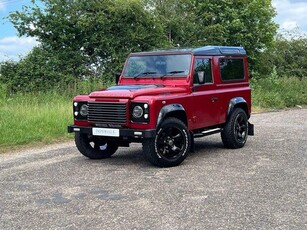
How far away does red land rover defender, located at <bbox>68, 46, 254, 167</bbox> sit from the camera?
7164 millimetres

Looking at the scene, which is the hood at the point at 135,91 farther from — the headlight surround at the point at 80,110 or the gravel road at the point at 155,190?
the gravel road at the point at 155,190

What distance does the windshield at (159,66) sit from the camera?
815cm

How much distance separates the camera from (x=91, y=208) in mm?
5184

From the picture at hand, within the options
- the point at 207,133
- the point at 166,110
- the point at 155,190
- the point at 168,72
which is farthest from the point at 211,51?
the point at 155,190

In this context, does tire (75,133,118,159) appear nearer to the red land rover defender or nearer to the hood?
the red land rover defender

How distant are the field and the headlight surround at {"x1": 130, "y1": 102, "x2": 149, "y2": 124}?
3.53 m

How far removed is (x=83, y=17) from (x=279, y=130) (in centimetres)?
1238

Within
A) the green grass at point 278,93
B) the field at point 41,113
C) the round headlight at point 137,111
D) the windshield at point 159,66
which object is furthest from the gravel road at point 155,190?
the green grass at point 278,93

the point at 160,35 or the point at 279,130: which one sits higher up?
the point at 160,35

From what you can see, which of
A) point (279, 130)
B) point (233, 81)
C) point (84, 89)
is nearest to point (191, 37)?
point (84, 89)

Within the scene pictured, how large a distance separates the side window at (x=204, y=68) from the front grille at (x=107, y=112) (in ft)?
5.18

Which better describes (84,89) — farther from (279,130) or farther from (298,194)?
(298,194)

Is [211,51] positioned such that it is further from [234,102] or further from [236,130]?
[236,130]

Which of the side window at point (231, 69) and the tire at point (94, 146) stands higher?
the side window at point (231, 69)
